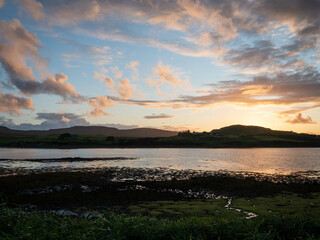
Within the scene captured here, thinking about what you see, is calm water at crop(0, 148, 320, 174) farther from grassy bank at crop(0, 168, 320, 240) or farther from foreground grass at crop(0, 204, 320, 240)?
foreground grass at crop(0, 204, 320, 240)

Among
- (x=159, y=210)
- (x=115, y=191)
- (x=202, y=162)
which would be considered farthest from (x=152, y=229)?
(x=202, y=162)

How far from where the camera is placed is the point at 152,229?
8578 millimetres

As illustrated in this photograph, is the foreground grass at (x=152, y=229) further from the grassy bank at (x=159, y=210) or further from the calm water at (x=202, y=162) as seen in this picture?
the calm water at (x=202, y=162)

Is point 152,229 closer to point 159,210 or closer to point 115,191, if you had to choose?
point 159,210

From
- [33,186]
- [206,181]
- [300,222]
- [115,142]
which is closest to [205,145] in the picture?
[115,142]

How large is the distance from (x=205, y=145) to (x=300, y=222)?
161 m

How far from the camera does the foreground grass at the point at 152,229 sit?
8.02 m

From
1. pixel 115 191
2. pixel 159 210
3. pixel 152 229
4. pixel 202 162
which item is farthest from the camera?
pixel 202 162

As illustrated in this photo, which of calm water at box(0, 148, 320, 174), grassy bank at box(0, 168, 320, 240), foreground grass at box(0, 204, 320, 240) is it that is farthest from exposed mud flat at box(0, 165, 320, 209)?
calm water at box(0, 148, 320, 174)

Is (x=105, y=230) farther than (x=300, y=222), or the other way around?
(x=300, y=222)

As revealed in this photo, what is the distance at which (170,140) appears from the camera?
174m

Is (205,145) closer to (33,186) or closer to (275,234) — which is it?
(33,186)

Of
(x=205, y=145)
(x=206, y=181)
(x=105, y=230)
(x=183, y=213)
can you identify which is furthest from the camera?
(x=205, y=145)

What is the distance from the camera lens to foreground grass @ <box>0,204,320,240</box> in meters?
8.02
